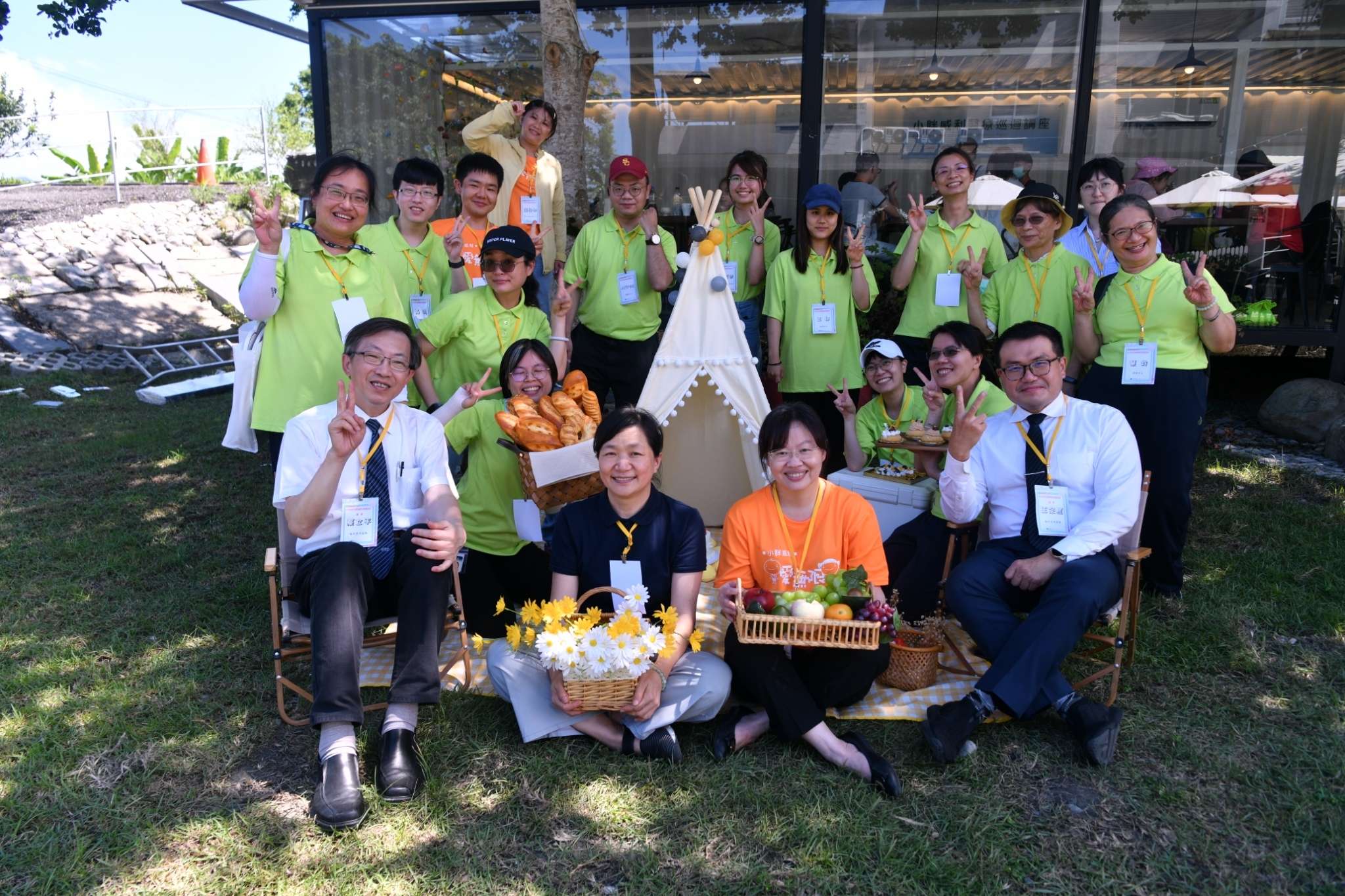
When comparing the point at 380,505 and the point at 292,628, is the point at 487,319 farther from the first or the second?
the point at 292,628

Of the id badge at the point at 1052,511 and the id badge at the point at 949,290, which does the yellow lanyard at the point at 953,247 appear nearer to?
the id badge at the point at 949,290

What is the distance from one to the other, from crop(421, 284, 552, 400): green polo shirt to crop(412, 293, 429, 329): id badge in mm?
397

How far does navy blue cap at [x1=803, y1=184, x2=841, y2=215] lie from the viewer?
4598 millimetres

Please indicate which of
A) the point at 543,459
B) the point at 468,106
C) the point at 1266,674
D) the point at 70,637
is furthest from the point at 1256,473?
the point at 468,106

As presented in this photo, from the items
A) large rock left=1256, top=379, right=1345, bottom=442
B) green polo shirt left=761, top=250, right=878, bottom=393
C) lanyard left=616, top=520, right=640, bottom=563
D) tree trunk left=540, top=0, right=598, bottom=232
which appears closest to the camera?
lanyard left=616, top=520, right=640, bottom=563

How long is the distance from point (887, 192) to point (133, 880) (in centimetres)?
823

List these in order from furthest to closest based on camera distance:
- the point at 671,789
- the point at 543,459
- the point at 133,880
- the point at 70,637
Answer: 1. the point at 70,637
2. the point at 543,459
3. the point at 671,789
4. the point at 133,880

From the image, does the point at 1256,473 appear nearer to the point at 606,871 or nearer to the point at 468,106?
the point at 606,871

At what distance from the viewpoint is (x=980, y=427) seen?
312 cm

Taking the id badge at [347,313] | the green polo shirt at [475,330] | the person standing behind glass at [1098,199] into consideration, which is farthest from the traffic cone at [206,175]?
the person standing behind glass at [1098,199]

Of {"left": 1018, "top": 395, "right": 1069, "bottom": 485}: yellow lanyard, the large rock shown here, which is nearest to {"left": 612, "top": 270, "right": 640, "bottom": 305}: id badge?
{"left": 1018, "top": 395, "right": 1069, "bottom": 485}: yellow lanyard

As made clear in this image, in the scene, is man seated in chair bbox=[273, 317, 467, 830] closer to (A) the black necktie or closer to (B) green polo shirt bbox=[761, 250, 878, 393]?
(A) the black necktie

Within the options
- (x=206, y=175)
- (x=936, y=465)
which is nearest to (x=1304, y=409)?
(x=936, y=465)

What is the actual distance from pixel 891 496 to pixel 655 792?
1934mm
